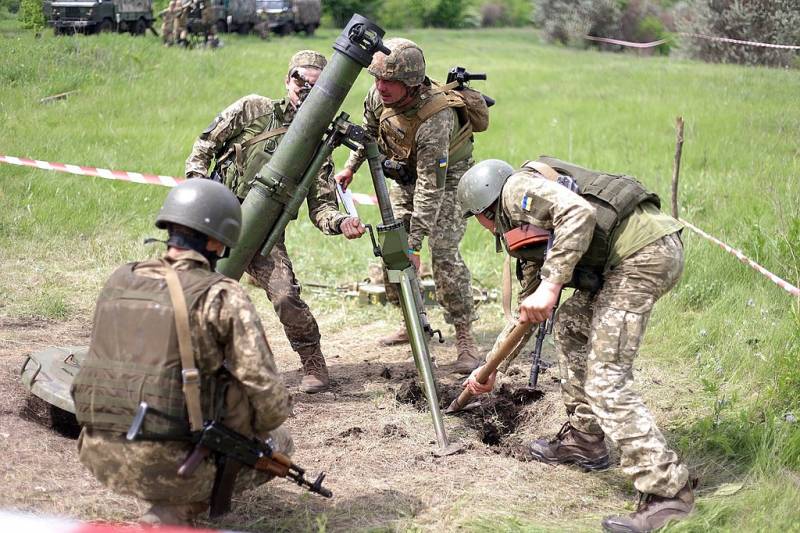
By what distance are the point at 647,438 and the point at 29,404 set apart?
134 inches

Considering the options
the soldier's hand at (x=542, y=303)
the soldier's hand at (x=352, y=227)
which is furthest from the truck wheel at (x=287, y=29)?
the soldier's hand at (x=542, y=303)

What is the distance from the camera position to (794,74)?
693 inches

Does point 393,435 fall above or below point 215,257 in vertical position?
below

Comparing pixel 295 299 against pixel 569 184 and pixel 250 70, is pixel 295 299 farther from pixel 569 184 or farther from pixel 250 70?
pixel 250 70

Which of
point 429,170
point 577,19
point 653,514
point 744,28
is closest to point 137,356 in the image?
point 653,514

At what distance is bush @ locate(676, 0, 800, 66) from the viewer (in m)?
20.8

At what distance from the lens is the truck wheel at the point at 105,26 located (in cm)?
1695

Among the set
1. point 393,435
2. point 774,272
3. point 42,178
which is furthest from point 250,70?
point 393,435

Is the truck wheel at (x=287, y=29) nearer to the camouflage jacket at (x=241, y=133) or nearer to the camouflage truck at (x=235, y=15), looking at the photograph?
the camouflage truck at (x=235, y=15)

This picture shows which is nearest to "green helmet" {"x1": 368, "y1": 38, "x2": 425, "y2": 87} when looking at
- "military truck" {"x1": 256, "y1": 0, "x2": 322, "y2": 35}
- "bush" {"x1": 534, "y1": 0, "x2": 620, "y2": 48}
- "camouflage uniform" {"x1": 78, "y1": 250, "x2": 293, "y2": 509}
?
"camouflage uniform" {"x1": 78, "y1": 250, "x2": 293, "y2": 509}

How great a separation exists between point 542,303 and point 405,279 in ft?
4.31

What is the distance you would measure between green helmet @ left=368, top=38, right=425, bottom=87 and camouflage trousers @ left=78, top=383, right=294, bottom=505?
2994mm

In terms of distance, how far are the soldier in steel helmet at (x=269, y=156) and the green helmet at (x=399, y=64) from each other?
0.40 meters

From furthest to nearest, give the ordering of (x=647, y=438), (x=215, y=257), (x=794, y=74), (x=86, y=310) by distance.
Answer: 1. (x=794, y=74)
2. (x=86, y=310)
3. (x=647, y=438)
4. (x=215, y=257)
